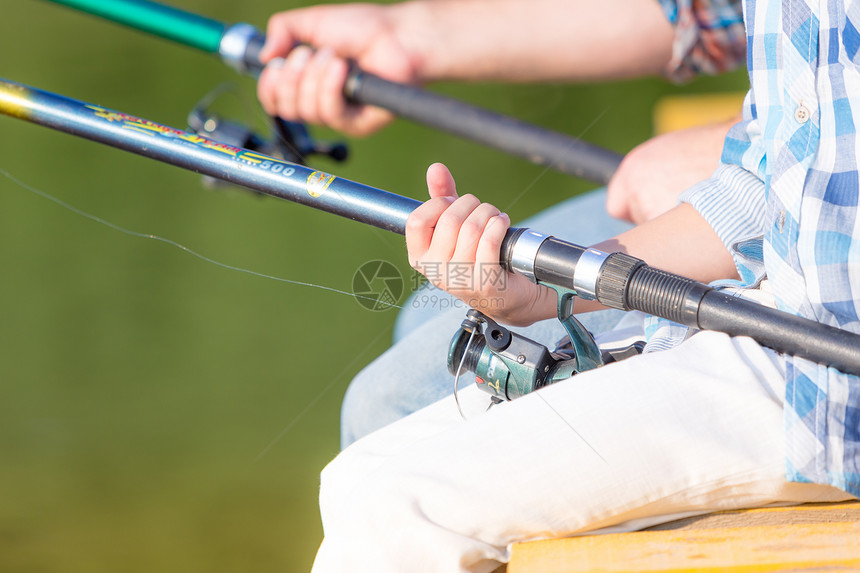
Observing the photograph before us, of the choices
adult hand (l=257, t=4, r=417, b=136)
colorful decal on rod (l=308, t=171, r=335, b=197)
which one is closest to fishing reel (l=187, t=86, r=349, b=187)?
adult hand (l=257, t=4, r=417, b=136)

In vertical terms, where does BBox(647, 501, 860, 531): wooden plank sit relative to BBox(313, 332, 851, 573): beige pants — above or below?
below

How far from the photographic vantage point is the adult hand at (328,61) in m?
1.07

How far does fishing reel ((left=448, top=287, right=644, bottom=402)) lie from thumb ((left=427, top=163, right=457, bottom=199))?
0.08 metres

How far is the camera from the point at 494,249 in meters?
0.53

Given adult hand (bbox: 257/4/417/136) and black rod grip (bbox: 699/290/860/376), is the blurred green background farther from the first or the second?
black rod grip (bbox: 699/290/860/376)

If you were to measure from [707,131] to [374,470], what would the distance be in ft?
1.74

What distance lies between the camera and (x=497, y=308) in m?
0.57

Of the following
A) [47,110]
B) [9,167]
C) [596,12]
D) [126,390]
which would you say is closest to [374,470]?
[47,110]

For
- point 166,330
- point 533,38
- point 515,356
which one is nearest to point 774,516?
point 515,356

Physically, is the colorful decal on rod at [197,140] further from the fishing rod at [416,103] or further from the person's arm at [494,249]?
the fishing rod at [416,103]

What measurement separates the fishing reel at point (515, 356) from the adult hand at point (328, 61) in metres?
0.58

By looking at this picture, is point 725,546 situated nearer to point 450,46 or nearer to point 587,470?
point 587,470

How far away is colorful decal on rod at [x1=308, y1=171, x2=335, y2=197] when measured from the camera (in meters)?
0.59

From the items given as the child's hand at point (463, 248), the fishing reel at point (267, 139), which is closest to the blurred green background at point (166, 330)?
the fishing reel at point (267, 139)
